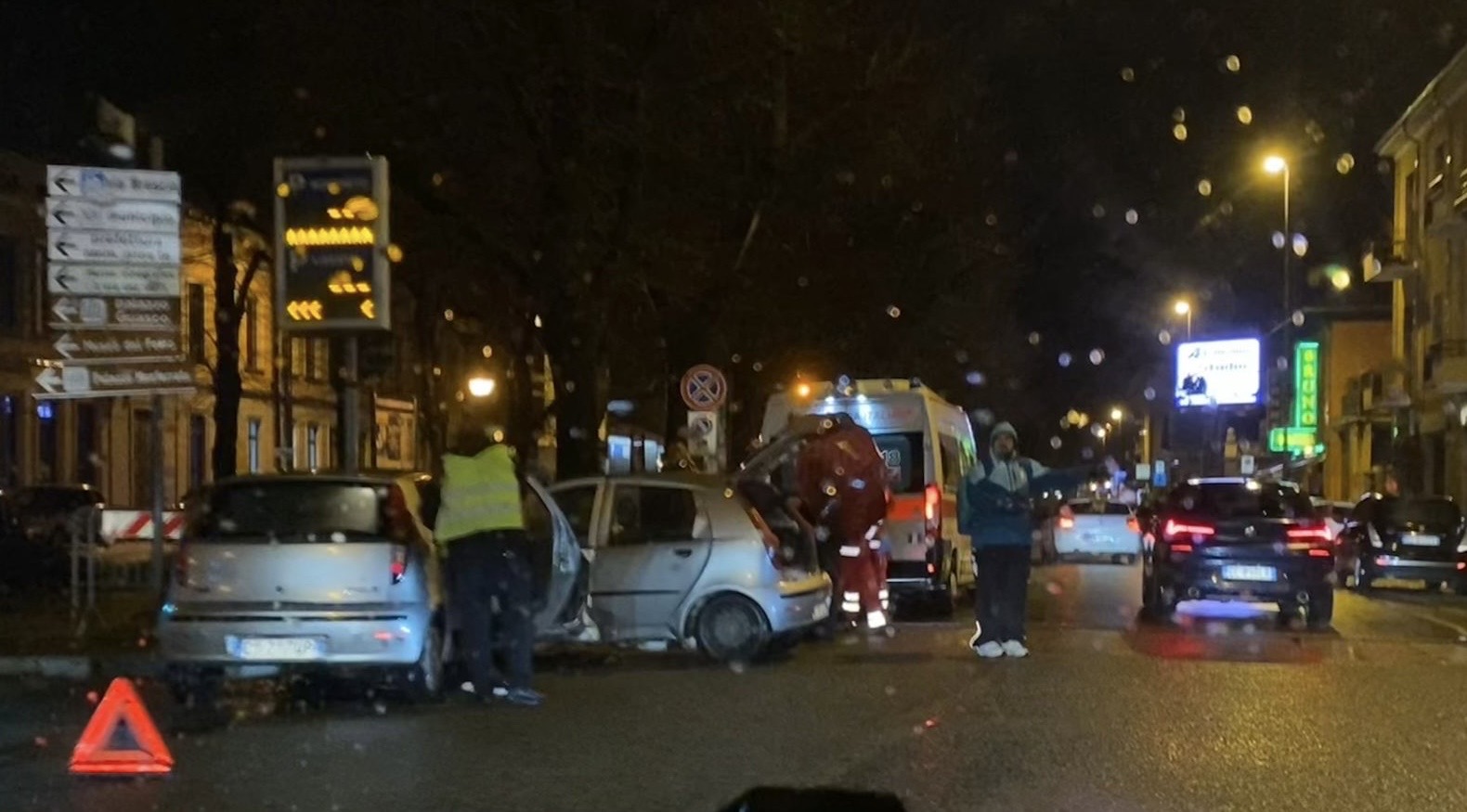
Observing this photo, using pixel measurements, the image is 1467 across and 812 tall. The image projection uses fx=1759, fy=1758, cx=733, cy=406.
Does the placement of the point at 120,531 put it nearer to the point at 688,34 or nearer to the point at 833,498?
the point at 688,34

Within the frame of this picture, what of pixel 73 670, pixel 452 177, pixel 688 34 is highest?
pixel 688 34

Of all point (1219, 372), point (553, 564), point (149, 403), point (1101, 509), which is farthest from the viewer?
point (1219, 372)

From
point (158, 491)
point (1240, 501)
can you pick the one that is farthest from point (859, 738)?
point (1240, 501)

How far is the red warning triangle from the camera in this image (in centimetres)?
902

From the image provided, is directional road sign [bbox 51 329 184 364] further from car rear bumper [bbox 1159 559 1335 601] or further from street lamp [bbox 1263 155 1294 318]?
street lamp [bbox 1263 155 1294 318]

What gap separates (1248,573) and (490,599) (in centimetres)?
894

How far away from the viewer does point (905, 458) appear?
1856 centimetres

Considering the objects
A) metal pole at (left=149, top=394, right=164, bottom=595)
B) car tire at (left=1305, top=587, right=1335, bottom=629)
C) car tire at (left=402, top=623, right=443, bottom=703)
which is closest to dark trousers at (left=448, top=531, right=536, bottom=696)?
car tire at (left=402, top=623, right=443, bottom=703)

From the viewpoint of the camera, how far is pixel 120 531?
23.4 m

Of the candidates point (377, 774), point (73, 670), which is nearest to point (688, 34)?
point (73, 670)

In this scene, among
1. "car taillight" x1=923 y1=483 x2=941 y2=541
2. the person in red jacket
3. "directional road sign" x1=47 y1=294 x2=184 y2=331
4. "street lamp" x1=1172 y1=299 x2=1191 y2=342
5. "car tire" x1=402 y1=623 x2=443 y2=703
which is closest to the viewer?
"car tire" x1=402 y1=623 x2=443 y2=703

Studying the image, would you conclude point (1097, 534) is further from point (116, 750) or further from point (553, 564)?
point (116, 750)

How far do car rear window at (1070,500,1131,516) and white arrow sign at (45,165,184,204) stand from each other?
74.1 ft

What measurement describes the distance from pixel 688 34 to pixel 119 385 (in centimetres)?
859
